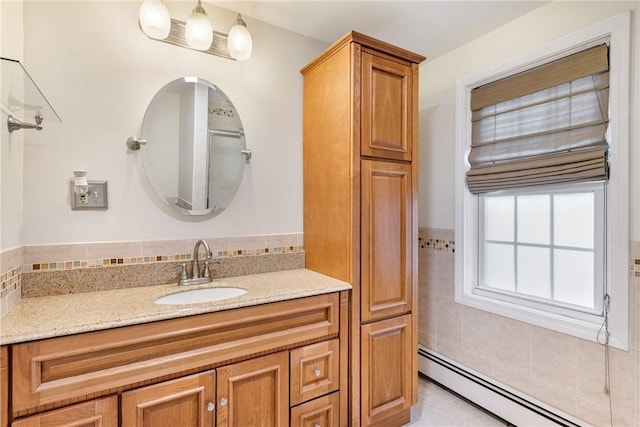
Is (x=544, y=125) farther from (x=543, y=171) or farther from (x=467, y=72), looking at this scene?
(x=467, y=72)

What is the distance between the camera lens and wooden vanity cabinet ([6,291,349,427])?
40.0 inches

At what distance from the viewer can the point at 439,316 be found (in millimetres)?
2346

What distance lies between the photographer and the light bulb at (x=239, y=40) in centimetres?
169

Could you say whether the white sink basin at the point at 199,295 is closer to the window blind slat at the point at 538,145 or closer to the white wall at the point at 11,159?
the white wall at the point at 11,159

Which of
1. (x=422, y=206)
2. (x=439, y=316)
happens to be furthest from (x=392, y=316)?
(x=422, y=206)

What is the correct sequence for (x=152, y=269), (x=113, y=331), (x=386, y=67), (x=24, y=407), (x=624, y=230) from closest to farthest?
(x=24, y=407)
(x=113, y=331)
(x=624, y=230)
(x=152, y=269)
(x=386, y=67)

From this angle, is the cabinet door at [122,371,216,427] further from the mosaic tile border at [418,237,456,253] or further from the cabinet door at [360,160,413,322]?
the mosaic tile border at [418,237,456,253]

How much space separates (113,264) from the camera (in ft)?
4.98

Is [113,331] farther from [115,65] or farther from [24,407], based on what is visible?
[115,65]

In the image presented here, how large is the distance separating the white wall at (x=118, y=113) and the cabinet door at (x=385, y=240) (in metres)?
0.61

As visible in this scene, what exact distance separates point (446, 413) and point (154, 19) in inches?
108

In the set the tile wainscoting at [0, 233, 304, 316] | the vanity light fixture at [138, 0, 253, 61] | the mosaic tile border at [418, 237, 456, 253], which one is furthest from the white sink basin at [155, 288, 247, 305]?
the mosaic tile border at [418, 237, 456, 253]

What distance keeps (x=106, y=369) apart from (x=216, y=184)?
100 centimetres

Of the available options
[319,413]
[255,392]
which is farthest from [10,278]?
[319,413]
